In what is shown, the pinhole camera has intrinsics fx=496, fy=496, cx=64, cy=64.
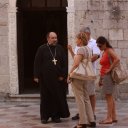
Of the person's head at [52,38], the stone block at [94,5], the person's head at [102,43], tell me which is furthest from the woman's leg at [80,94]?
the stone block at [94,5]

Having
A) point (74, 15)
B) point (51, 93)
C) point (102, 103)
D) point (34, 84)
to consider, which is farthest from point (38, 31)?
point (51, 93)

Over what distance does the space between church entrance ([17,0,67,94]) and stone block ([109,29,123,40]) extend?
1692 millimetres

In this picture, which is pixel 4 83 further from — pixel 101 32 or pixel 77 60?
pixel 77 60

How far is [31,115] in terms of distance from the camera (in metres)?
10.3

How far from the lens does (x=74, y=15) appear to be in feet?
39.8

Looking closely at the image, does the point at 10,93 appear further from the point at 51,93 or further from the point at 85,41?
the point at 85,41

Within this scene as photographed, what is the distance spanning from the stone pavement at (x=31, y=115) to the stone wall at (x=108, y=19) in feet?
4.94

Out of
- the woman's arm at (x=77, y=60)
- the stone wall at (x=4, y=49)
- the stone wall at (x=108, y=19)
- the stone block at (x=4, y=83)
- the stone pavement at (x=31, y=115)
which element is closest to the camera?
the woman's arm at (x=77, y=60)

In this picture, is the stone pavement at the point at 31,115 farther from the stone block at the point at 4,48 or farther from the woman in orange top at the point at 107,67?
the stone block at the point at 4,48

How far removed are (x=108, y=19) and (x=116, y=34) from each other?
16.3 inches

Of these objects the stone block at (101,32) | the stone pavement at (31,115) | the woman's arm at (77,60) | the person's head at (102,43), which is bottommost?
the stone pavement at (31,115)

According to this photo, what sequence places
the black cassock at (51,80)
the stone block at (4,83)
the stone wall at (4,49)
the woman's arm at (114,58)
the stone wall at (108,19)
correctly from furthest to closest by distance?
1. the stone block at (4,83)
2. the stone wall at (4,49)
3. the stone wall at (108,19)
4. the black cassock at (51,80)
5. the woman's arm at (114,58)

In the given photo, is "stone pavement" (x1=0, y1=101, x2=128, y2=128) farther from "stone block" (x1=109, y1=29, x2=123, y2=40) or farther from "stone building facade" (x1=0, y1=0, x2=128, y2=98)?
"stone block" (x1=109, y1=29, x2=123, y2=40)

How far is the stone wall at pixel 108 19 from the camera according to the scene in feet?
39.6
